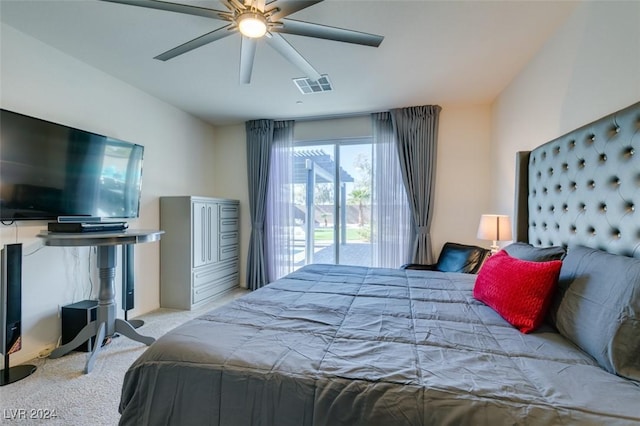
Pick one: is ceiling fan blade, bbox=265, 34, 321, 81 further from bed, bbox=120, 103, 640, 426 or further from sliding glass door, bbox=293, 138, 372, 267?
sliding glass door, bbox=293, 138, 372, 267

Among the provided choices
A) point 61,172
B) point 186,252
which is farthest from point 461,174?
point 61,172

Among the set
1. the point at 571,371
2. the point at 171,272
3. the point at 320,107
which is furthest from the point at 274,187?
the point at 571,371

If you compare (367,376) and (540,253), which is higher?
(540,253)

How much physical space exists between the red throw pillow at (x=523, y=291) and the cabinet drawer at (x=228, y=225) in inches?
137

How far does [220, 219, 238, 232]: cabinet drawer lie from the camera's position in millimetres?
4148

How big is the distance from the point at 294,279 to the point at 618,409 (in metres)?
1.80

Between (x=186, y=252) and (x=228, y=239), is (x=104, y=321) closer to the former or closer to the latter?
(x=186, y=252)

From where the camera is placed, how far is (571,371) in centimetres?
96

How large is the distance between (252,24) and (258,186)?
2879 mm

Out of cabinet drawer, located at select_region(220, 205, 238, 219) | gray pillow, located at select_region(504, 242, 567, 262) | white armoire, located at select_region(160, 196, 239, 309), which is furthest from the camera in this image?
cabinet drawer, located at select_region(220, 205, 238, 219)

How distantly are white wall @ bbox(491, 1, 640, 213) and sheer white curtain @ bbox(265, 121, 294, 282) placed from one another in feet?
9.30

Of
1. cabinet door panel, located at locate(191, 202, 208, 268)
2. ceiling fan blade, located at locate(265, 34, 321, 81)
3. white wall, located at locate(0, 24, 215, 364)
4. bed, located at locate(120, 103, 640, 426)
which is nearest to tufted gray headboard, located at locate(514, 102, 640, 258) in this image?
bed, located at locate(120, 103, 640, 426)

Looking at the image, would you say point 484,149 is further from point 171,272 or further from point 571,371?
point 171,272

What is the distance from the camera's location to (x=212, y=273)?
3.93 meters
